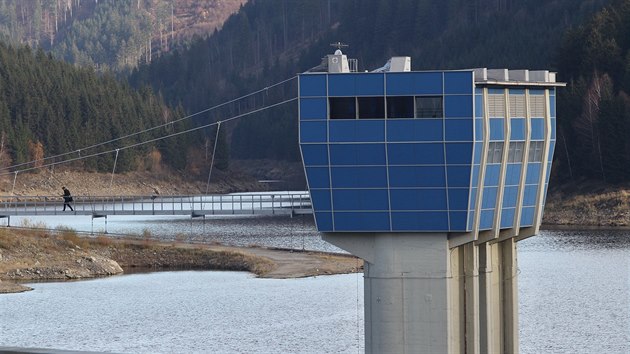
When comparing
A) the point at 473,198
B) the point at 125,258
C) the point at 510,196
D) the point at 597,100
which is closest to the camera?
the point at 473,198

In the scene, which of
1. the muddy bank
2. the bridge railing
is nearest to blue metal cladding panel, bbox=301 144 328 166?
the bridge railing

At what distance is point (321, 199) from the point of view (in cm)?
4753

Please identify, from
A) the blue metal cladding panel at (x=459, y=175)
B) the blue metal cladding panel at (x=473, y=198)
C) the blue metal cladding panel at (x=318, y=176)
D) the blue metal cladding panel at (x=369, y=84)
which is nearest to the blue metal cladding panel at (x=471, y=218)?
the blue metal cladding panel at (x=473, y=198)

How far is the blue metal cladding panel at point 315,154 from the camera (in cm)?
4684

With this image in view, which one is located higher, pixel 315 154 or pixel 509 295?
pixel 315 154

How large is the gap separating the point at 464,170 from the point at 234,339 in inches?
957

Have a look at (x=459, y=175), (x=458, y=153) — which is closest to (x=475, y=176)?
(x=459, y=175)

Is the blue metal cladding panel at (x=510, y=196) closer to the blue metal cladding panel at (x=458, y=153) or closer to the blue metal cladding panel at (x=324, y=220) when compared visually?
the blue metal cladding panel at (x=458, y=153)

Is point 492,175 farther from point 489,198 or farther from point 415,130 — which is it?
point 415,130

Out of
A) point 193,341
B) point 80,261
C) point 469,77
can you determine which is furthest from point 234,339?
point 80,261

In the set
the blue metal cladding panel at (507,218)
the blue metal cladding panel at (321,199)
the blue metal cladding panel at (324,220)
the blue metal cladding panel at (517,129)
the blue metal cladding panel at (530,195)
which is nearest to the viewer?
the blue metal cladding panel at (321,199)

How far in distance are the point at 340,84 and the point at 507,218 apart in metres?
8.14

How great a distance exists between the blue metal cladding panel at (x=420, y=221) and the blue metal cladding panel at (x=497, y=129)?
3.25m

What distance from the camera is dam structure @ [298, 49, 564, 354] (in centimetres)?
4647
